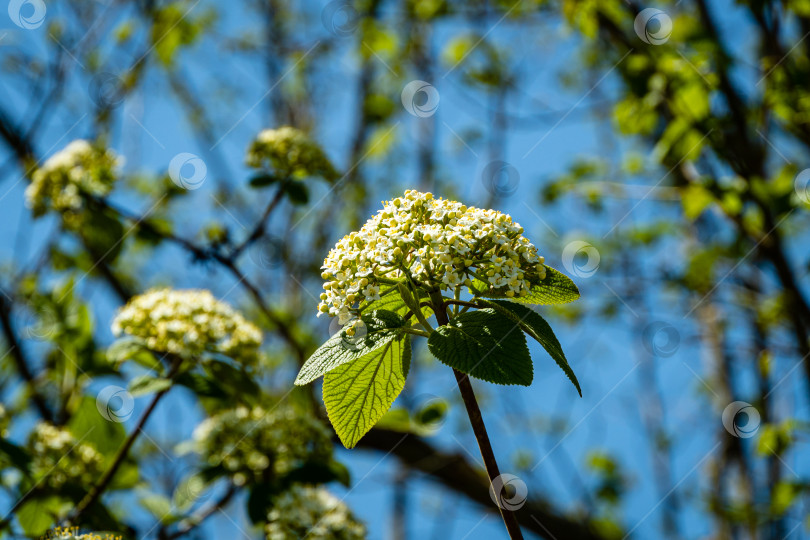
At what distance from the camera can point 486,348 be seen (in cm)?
166

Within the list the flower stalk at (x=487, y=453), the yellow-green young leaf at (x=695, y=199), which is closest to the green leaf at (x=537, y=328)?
the flower stalk at (x=487, y=453)

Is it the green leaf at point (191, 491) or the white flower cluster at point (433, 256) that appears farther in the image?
the green leaf at point (191, 491)

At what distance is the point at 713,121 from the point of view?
13.0 ft

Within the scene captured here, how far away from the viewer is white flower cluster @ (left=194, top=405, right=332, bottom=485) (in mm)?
2932

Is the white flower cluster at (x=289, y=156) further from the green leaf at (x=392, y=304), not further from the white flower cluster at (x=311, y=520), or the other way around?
the green leaf at (x=392, y=304)

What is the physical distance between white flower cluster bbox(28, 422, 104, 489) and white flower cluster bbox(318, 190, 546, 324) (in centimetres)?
168

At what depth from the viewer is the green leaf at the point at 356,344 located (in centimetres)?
172

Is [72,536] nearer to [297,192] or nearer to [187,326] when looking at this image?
[187,326]

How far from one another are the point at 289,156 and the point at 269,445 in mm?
1566

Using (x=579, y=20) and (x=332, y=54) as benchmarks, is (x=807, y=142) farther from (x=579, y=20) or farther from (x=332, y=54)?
(x=332, y=54)

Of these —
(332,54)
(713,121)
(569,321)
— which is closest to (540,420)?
(569,321)

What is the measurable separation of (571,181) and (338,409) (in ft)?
14.5

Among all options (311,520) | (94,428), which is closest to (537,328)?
(311,520)

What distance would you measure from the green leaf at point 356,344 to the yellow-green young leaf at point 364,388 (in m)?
0.06
